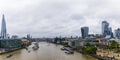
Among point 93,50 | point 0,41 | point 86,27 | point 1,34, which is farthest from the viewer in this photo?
point 86,27

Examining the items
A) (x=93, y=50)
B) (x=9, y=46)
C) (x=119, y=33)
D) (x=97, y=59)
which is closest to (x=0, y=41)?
(x=9, y=46)

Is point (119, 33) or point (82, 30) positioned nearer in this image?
point (119, 33)

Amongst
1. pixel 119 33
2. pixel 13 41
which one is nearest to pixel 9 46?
pixel 13 41

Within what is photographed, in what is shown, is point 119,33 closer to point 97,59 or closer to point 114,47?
point 114,47

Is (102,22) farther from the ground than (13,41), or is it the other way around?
(102,22)

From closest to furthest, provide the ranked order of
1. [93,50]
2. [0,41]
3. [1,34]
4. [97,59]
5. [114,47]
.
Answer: [97,59] < [93,50] < [114,47] < [0,41] < [1,34]

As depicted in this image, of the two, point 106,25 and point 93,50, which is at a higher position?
point 106,25

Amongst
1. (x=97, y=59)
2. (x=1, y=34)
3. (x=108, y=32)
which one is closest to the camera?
(x=97, y=59)

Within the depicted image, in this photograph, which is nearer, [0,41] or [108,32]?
[0,41]

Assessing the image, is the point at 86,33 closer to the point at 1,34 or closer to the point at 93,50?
the point at 1,34
